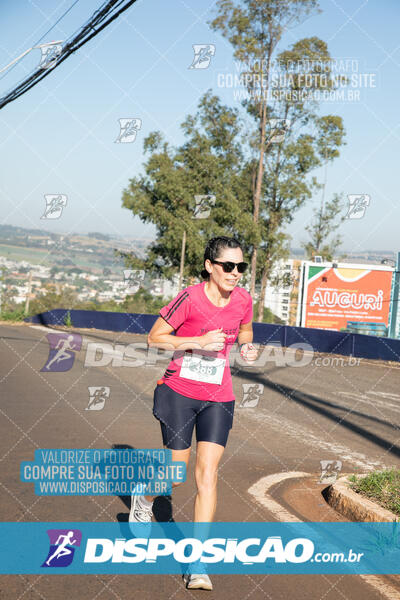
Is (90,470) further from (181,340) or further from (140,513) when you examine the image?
(181,340)

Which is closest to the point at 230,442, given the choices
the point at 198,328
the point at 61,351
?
the point at 198,328

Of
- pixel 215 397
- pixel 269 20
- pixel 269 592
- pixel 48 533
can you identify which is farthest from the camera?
pixel 269 20

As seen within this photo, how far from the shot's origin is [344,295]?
28891mm

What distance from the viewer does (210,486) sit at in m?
3.74

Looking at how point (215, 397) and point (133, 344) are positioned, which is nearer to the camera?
point (215, 397)

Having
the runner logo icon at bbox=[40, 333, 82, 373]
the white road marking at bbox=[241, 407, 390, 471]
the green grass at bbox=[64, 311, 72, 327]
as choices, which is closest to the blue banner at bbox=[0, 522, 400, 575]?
the white road marking at bbox=[241, 407, 390, 471]

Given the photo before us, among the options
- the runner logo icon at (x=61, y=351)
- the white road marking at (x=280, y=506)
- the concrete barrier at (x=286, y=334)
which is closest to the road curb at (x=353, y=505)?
the white road marking at (x=280, y=506)

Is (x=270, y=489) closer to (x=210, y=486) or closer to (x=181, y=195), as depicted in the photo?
(x=210, y=486)

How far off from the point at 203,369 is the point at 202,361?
0.05m

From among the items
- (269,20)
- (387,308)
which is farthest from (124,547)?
(269,20)

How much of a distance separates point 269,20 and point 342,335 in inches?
929

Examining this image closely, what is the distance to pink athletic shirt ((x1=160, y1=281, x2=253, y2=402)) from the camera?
Answer: 3912mm

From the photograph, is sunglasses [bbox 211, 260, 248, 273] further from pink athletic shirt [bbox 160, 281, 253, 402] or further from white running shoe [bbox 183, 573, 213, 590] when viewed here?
white running shoe [bbox 183, 573, 213, 590]

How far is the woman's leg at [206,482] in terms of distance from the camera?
3.70 metres
